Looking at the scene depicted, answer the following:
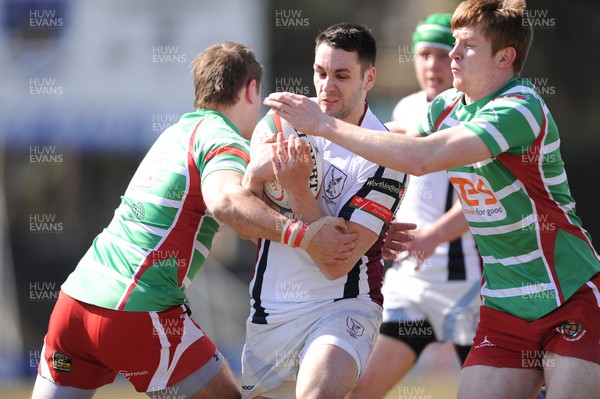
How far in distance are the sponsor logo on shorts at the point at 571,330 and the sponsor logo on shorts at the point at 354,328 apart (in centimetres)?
83

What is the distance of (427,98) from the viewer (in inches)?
246

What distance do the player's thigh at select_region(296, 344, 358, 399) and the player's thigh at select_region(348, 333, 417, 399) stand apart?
1.78m

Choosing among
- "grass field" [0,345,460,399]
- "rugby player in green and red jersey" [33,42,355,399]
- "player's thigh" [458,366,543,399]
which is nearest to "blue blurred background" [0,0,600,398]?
"grass field" [0,345,460,399]

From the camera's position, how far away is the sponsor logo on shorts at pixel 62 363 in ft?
14.0

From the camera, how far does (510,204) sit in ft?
12.6

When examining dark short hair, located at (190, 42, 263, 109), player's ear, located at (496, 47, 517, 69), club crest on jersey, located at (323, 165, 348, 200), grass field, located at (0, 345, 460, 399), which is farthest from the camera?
grass field, located at (0, 345, 460, 399)

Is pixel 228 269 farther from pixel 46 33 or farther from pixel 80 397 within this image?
pixel 80 397

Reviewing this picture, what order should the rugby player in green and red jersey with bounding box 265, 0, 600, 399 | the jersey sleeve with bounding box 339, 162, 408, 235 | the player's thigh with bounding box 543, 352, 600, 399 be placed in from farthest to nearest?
the jersey sleeve with bounding box 339, 162, 408, 235
the rugby player in green and red jersey with bounding box 265, 0, 600, 399
the player's thigh with bounding box 543, 352, 600, 399

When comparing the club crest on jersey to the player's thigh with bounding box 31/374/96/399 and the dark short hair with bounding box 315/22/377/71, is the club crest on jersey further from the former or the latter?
the player's thigh with bounding box 31/374/96/399

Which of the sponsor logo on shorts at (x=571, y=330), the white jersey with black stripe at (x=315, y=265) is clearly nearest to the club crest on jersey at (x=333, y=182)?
the white jersey with black stripe at (x=315, y=265)

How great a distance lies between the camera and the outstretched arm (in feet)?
12.1

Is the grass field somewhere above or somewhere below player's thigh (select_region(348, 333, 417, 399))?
below

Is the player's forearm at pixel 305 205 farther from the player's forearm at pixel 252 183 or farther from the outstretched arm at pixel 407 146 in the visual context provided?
the outstretched arm at pixel 407 146

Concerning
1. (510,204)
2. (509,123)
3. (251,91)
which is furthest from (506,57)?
(251,91)
